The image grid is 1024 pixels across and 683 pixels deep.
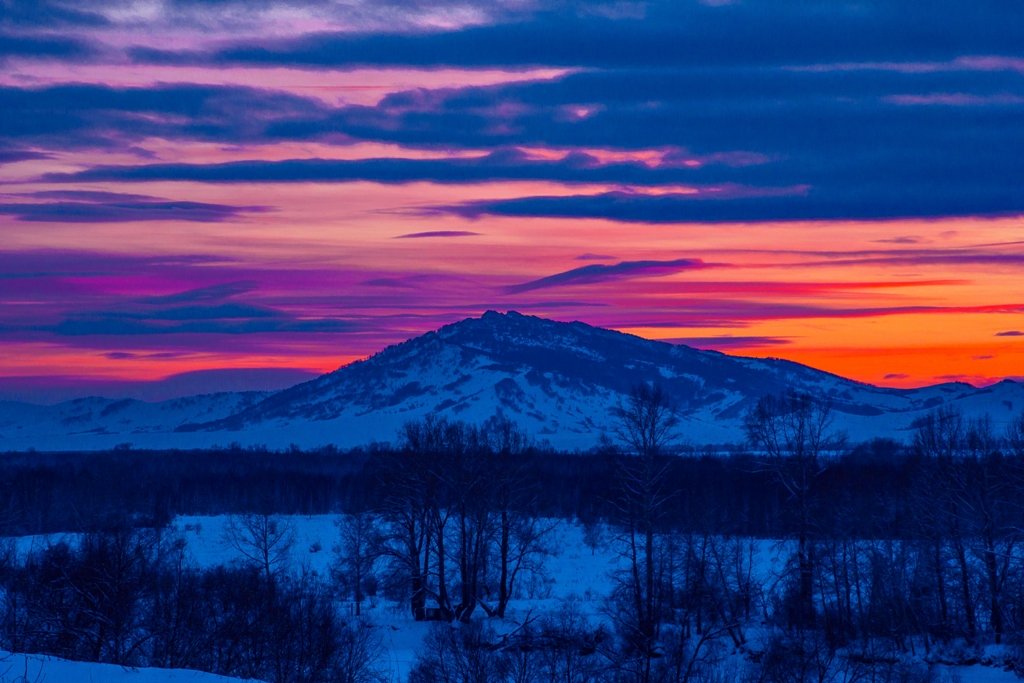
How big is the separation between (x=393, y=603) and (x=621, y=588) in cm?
1612

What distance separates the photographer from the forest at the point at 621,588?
114 feet

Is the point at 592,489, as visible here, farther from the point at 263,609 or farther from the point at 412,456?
the point at 263,609

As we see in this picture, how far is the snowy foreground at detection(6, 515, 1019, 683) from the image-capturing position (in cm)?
1697

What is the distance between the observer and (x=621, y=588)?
174ft

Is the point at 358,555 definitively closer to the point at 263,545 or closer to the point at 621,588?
the point at 263,545

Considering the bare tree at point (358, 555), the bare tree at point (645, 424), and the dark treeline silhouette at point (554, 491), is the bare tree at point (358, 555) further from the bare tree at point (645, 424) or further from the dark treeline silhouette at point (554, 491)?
the bare tree at point (645, 424)

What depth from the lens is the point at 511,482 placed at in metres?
61.6

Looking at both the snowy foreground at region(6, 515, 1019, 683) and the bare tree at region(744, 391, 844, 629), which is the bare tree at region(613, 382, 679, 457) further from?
the snowy foreground at region(6, 515, 1019, 683)

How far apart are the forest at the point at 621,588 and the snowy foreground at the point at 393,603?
90 cm

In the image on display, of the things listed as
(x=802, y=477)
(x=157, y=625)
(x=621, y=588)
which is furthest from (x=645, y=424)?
(x=157, y=625)

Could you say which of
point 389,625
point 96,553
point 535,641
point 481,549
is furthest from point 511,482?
point 96,553

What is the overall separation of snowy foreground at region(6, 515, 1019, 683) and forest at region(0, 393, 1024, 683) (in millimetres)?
902

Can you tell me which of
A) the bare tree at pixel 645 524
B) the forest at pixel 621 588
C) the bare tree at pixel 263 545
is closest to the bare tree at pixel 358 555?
the forest at pixel 621 588

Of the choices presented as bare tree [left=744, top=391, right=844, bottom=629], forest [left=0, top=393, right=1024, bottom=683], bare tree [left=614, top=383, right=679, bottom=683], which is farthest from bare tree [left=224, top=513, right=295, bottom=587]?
bare tree [left=744, top=391, right=844, bottom=629]
